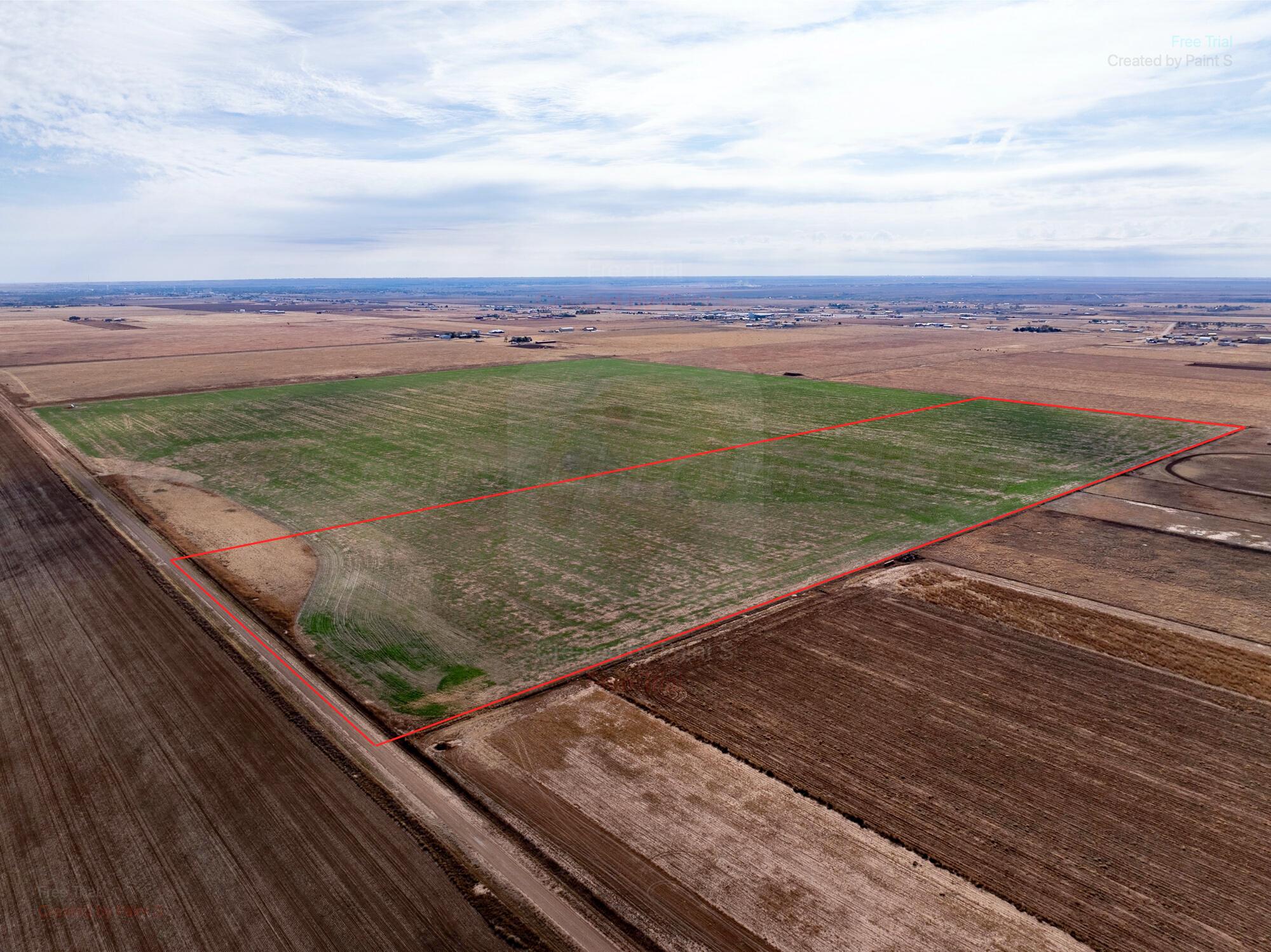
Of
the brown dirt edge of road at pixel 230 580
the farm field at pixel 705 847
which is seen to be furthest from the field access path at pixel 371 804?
the farm field at pixel 705 847

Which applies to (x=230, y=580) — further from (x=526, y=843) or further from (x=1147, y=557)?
(x=1147, y=557)

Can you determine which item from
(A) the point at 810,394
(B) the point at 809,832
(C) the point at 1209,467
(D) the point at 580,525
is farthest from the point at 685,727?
(A) the point at 810,394

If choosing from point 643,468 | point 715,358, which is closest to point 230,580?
point 643,468

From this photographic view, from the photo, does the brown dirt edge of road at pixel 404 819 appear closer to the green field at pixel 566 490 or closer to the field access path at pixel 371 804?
the field access path at pixel 371 804

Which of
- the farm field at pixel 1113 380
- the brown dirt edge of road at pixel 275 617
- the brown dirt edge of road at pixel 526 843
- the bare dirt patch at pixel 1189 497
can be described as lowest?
the brown dirt edge of road at pixel 526 843

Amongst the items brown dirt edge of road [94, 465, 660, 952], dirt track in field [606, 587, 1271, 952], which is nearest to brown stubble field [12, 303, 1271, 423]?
dirt track in field [606, 587, 1271, 952]

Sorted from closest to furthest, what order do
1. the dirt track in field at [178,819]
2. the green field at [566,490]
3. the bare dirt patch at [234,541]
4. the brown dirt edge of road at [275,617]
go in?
1. the dirt track in field at [178,819]
2. the brown dirt edge of road at [275,617]
3. the green field at [566,490]
4. the bare dirt patch at [234,541]
